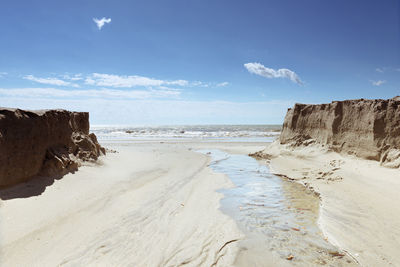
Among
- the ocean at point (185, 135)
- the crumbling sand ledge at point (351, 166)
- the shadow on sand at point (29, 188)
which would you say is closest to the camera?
the crumbling sand ledge at point (351, 166)

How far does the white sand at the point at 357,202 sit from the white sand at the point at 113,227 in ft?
7.68

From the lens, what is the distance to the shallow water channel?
4.17m

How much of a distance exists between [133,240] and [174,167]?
7.94 meters

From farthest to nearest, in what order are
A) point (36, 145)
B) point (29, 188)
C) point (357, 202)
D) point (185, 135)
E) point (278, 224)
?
point (185, 135) → point (36, 145) → point (357, 202) → point (29, 188) → point (278, 224)

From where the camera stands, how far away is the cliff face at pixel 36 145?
593cm

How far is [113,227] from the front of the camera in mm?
5164

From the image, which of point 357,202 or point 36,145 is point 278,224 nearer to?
point 357,202

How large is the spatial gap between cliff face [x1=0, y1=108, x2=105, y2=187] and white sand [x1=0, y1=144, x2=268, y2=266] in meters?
0.67

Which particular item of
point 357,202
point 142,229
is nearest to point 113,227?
point 142,229

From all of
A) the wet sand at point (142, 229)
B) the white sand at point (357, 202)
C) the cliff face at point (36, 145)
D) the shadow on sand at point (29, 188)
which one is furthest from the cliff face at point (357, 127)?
the cliff face at point (36, 145)

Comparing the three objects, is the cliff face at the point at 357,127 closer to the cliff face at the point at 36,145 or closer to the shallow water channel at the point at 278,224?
the shallow water channel at the point at 278,224

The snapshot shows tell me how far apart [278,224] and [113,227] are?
3926mm

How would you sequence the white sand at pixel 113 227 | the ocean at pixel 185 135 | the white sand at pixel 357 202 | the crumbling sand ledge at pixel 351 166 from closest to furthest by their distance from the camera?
the white sand at pixel 113 227 → the white sand at pixel 357 202 → the crumbling sand ledge at pixel 351 166 → the ocean at pixel 185 135

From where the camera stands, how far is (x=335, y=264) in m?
3.94
